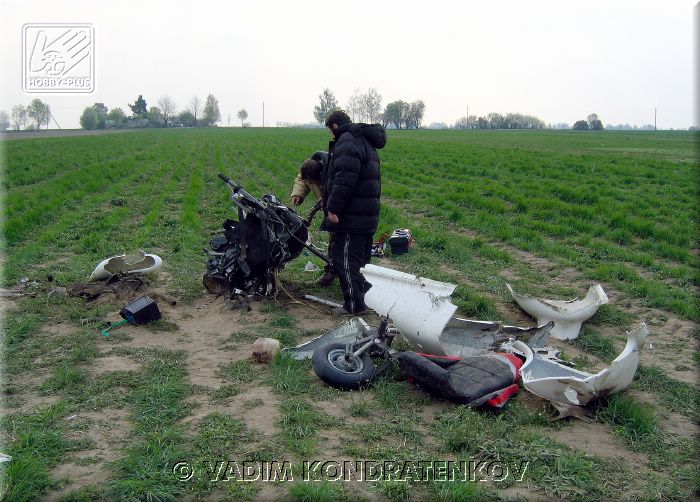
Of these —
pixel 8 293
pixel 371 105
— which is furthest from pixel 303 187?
pixel 371 105

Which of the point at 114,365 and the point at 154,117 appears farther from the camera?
the point at 154,117

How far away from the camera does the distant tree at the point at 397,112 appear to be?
94.2 metres

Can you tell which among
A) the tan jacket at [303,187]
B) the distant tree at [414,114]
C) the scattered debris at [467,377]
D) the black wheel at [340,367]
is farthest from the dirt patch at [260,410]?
the distant tree at [414,114]

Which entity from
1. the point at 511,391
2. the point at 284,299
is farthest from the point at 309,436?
the point at 284,299

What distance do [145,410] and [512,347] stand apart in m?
2.84

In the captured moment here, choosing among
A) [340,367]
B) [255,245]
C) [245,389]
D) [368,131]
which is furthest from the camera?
[255,245]

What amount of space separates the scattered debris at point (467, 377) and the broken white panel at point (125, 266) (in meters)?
3.80

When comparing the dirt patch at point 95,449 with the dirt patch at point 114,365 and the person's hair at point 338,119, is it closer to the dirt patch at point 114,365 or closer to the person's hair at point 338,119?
the dirt patch at point 114,365

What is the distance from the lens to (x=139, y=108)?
84125 millimetres

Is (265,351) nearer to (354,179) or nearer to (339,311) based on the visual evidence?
(339,311)

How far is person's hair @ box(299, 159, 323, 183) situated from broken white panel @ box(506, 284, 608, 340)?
2.68m

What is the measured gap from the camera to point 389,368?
4.60 meters

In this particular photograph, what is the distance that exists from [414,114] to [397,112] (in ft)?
19.5

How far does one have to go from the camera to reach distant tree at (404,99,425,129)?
100 meters
